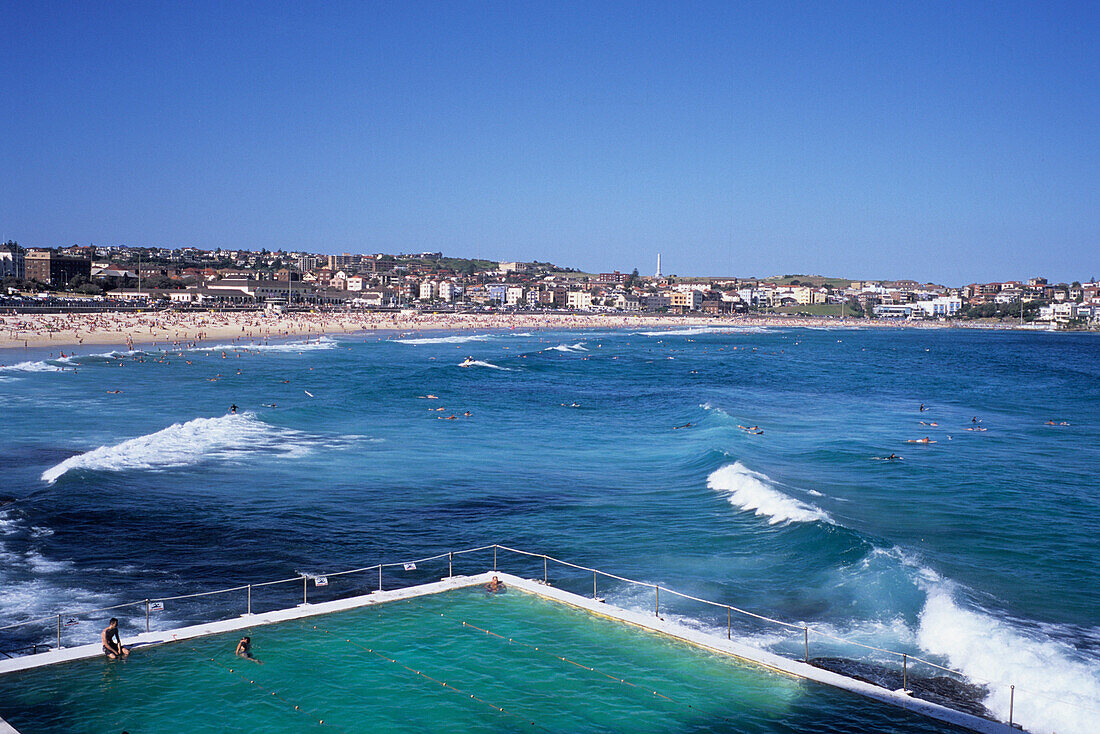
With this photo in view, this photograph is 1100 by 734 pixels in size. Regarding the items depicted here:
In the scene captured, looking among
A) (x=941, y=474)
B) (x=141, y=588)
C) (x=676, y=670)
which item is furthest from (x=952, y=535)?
(x=141, y=588)

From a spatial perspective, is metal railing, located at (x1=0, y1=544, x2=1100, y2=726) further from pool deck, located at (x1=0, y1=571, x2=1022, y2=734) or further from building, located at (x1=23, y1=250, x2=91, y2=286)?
building, located at (x1=23, y1=250, x2=91, y2=286)

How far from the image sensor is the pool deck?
497 inches

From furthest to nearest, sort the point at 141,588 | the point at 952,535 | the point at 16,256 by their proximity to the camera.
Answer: the point at 16,256
the point at 952,535
the point at 141,588

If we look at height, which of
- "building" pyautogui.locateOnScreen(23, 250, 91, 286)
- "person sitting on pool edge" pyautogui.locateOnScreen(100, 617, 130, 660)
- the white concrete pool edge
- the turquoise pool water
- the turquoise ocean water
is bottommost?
the turquoise ocean water

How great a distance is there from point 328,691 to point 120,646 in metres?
3.45

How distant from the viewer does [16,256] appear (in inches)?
6969

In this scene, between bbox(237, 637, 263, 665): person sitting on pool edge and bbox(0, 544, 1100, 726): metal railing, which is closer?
bbox(237, 637, 263, 665): person sitting on pool edge

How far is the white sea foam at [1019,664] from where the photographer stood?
1273cm

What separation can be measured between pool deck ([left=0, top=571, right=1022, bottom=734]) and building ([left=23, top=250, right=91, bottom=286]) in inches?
6803

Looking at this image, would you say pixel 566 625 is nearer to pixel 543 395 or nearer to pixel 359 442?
pixel 359 442

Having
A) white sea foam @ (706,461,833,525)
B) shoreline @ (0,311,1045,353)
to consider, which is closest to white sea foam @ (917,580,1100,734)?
white sea foam @ (706,461,833,525)

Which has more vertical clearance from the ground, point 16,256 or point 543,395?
point 16,256

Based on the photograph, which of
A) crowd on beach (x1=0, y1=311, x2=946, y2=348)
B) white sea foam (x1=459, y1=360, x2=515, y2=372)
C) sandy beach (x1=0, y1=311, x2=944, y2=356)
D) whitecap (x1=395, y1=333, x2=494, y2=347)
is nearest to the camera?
white sea foam (x1=459, y1=360, x2=515, y2=372)

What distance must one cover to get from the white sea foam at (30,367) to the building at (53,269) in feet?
373
